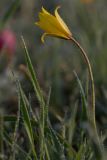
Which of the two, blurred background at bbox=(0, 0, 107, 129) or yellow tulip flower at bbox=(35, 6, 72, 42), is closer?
yellow tulip flower at bbox=(35, 6, 72, 42)

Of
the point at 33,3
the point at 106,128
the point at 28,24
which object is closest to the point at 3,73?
the point at 106,128

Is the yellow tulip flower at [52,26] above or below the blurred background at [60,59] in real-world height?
above

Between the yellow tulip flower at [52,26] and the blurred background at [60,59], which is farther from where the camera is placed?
the blurred background at [60,59]

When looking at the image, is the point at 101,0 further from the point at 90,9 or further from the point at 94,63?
the point at 94,63

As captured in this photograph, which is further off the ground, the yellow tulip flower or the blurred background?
the yellow tulip flower

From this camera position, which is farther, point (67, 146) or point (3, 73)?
point (3, 73)

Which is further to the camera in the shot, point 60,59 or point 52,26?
point 60,59

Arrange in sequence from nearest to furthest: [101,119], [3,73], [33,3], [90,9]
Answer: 1. [101,119]
2. [3,73]
3. [90,9]
4. [33,3]

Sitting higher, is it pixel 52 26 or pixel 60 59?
pixel 52 26
